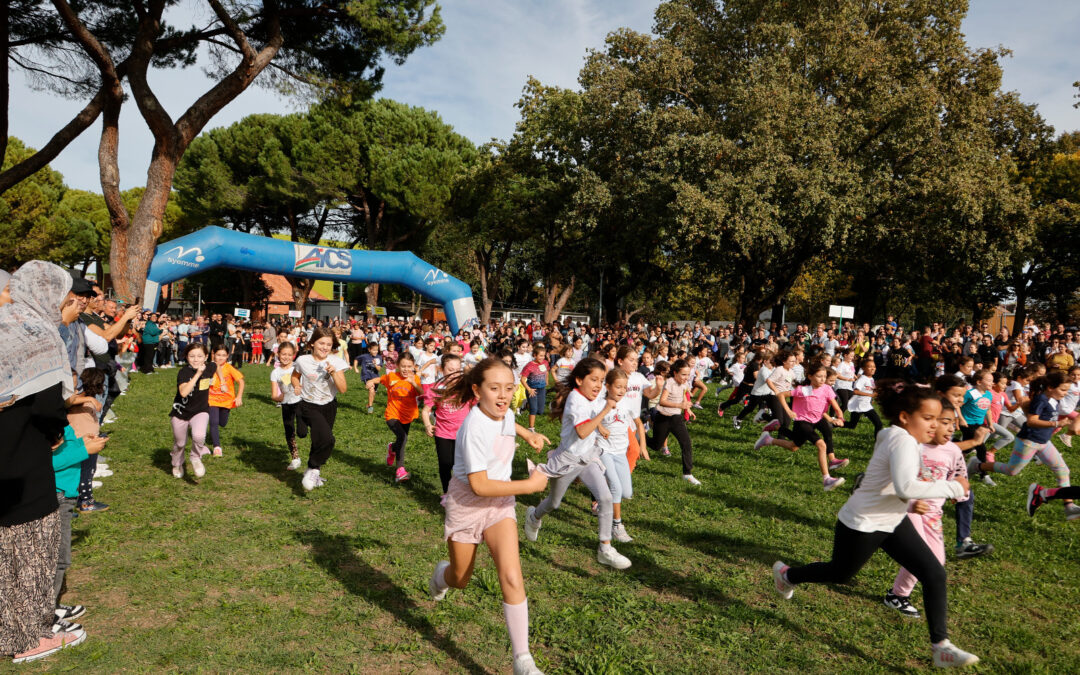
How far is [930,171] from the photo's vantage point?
21.7 metres

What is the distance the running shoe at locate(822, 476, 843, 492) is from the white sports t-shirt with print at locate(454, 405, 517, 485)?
5.72 meters

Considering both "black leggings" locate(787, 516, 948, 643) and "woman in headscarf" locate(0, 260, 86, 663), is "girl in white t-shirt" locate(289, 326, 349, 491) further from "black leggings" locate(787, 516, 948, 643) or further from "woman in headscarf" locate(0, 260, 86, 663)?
"black leggings" locate(787, 516, 948, 643)

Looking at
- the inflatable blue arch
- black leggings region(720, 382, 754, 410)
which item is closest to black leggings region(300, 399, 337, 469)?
black leggings region(720, 382, 754, 410)

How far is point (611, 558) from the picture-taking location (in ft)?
17.1

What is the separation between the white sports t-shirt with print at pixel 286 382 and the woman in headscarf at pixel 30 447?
4.06 metres

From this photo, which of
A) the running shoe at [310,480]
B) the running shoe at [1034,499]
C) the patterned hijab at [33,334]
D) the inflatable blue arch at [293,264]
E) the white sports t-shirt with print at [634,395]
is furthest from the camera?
the inflatable blue arch at [293,264]

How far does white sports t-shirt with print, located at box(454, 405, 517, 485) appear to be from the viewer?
3394mm

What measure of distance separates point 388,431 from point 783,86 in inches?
715

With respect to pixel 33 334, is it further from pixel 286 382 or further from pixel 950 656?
pixel 950 656

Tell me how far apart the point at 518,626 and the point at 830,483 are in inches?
228

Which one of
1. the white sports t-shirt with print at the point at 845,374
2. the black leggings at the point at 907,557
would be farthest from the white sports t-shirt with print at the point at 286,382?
the white sports t-shirt with print at the point at 845,374

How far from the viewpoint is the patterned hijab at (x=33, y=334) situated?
10.4ft

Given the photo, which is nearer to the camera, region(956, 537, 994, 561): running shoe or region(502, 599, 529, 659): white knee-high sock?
region(502, 599, 529, 659): white knee-high sock

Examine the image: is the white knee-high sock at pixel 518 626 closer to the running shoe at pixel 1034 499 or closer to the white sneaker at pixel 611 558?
the white sneaker at pixel 611 558
